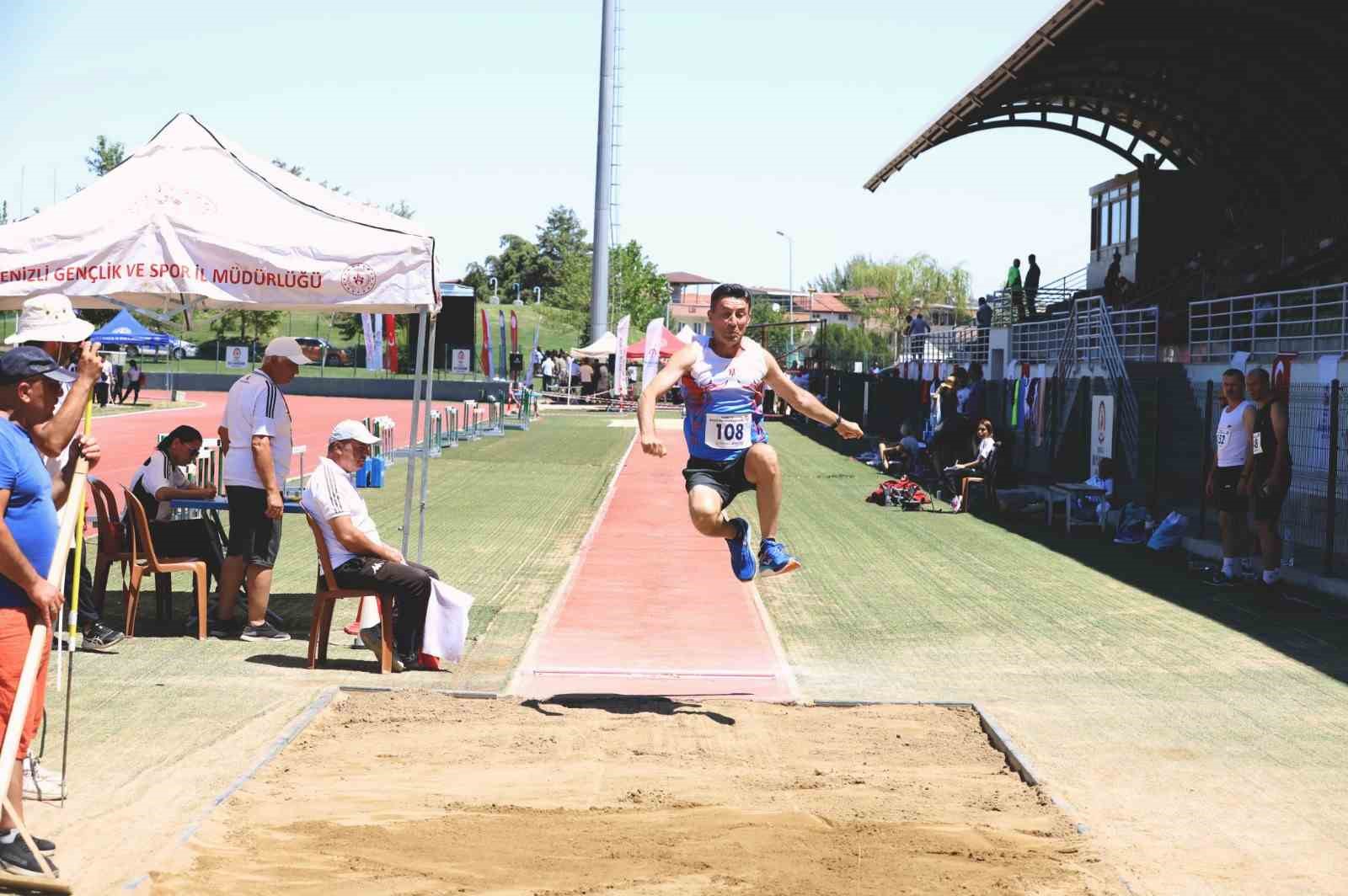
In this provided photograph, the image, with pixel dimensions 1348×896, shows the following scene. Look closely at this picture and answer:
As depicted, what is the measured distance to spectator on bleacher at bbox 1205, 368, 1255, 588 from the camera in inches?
539

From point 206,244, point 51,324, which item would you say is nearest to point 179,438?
point 206,244

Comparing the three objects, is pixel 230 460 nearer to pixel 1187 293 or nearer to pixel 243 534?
pixel 243 534

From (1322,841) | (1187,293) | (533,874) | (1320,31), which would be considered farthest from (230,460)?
(1187,293)

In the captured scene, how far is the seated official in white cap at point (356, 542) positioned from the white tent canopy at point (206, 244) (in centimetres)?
186

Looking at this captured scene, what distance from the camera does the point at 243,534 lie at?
10484mm

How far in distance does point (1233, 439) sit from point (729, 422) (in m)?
6.80

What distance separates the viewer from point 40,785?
645cm

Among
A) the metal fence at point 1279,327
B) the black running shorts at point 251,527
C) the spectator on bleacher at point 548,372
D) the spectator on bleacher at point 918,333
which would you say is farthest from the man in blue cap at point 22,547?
the spectator on bleacher at point 548,372

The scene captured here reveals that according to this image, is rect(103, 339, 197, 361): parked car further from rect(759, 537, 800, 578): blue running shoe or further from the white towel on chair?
rect(759, 537, 800, 578): blue running shoe

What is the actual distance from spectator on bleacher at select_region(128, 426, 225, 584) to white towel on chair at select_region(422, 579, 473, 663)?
2.24m

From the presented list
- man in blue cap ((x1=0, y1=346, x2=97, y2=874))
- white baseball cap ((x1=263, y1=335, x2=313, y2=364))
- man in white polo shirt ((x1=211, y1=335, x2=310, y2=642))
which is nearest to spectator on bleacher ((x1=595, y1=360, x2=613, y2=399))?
white baseball cap ((x1=263, y1=335, x2=313, y2=364))

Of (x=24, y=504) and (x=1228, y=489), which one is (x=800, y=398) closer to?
(x=24, y=504)

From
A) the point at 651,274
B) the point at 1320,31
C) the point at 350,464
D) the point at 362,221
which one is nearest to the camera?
the point at 350,464

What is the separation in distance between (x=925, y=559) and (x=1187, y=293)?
2141 cm
